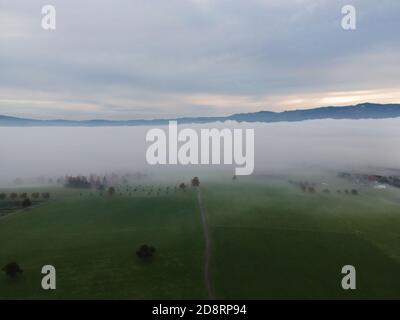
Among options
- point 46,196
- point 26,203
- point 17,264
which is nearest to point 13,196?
point 46,196

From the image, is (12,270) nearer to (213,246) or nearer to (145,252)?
(145,252)

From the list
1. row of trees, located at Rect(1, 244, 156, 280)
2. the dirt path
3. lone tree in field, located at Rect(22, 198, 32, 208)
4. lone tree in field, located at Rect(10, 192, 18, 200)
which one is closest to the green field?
the dirt path

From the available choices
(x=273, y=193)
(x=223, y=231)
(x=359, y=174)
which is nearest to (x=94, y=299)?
(x=223, y=231)

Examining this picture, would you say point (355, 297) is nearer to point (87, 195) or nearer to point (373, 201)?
point (373, 201)

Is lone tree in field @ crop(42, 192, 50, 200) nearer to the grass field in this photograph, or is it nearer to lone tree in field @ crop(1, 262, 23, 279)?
the grass field

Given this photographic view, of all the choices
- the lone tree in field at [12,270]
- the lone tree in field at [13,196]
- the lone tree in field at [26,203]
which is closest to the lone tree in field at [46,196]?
the lone tree in field at [13,196]

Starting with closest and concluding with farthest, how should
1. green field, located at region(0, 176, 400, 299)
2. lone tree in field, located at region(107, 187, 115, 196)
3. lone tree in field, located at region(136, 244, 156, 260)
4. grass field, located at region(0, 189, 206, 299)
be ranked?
1. green field, located at region(0, 176, 400, 299)
2. grass field, located at region(0, 189, 206, 299)
3. lone tree in field, located at region(136, 244, 156, 260)
4. lone tree in field, located at region(107, 187, 115, 196)

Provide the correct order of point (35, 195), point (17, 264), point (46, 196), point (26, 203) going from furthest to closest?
point (35, 195), point (46, 196), point (26, 203), point (17, 264)

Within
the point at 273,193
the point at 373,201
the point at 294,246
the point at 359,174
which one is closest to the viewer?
the point at 294,246
